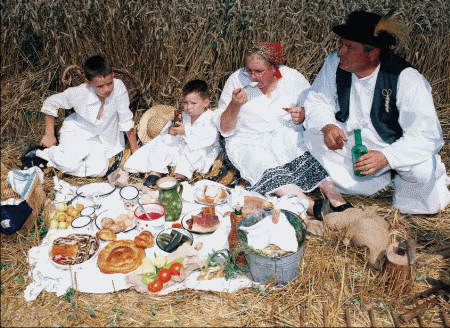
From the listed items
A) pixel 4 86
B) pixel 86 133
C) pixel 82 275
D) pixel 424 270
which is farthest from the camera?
pixel 4 86

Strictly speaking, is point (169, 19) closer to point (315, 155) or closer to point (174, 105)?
point (174, 105)

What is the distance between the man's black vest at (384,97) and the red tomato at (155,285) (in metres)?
2.47

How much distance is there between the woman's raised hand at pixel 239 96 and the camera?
403 cm

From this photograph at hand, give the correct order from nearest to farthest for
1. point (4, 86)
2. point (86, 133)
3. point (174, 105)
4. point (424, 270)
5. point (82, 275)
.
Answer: point (82, 275) < point (424, 270) < point (86, 133) < point (4, 86) < point (174, 105)

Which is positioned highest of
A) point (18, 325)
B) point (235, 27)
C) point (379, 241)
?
point (235, 27)

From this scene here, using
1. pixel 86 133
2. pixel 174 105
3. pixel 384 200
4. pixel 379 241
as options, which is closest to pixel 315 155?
pixel 384 200

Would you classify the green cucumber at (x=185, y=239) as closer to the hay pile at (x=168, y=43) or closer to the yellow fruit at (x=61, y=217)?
the yellow fruit at (x=61, y=217)

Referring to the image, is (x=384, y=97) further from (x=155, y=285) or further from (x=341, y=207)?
(x=155, y=285)

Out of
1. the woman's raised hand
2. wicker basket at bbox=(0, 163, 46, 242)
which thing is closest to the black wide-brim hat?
the woman's raised hand

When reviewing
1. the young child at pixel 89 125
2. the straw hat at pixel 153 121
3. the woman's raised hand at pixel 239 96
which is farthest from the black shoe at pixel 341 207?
the young child at pixel 89 125

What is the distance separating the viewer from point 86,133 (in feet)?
15.8

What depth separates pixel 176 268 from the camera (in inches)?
123

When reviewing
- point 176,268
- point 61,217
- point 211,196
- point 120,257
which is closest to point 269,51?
point 211,196

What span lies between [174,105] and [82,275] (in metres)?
3.08
